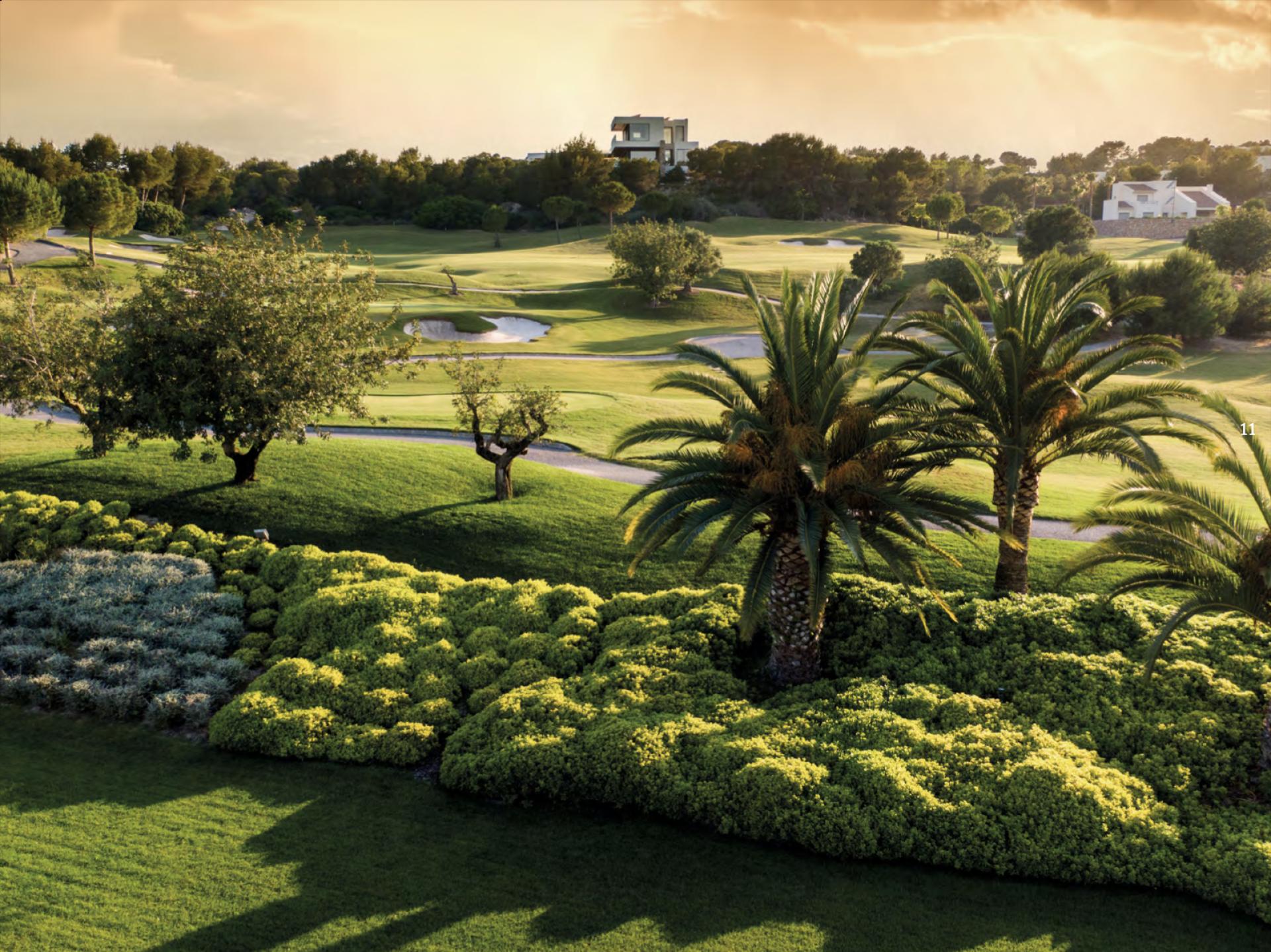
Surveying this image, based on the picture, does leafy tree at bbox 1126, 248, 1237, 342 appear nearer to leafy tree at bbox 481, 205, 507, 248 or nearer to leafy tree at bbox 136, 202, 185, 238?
leafy tree at bbox 481, 205, 507, 248

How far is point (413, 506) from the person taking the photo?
2775 centimetres

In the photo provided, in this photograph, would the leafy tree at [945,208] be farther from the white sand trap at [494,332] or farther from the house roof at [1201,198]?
the white sand trap at [494,332]

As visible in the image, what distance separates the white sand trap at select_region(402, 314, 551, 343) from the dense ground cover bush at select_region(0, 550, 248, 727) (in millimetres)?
36439

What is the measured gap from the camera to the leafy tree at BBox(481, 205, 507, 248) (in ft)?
336

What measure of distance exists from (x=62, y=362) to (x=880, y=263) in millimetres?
58636

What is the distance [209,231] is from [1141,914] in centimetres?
2754

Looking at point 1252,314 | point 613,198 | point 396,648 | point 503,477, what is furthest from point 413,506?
point 613,198

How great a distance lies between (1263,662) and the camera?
18.1 meters

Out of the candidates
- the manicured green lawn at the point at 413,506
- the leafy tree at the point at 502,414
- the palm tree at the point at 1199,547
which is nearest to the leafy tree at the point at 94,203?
the manicured green lawn at the point at 413,506

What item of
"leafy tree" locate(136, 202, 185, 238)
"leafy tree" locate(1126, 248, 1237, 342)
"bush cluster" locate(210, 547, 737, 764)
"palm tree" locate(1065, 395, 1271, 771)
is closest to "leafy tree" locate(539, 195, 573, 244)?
"leafy tree" locate(136, 202, 185, 238)

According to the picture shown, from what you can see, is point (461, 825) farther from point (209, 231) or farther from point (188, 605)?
point (209, 231)

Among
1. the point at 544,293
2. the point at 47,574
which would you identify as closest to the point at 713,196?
the point at 544,293

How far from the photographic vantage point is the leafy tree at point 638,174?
121438 millimetres

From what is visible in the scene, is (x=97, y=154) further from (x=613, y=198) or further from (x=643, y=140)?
(x=643, y=140)
